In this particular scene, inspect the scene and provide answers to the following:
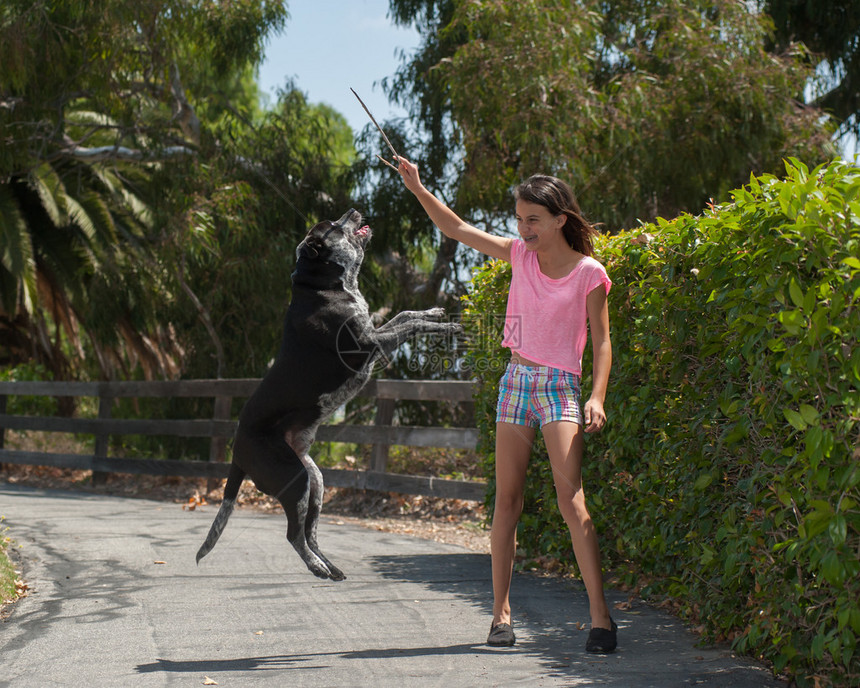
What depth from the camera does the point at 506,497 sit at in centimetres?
420

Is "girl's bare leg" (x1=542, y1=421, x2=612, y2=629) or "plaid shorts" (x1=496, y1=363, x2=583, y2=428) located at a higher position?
"plaid shorts" (x1=496, y1=363, x2=583, y2=428)

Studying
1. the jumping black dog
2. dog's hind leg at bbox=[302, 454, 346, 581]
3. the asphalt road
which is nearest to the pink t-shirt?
the jumping black dog

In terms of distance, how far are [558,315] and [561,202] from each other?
0.53m

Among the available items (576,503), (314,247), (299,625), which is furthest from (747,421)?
(299,625)

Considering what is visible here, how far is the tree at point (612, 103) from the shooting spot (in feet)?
34.9

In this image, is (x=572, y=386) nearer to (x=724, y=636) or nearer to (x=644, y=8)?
(x=724, y=636)

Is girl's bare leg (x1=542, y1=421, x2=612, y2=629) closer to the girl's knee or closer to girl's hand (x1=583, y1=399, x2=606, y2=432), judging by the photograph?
the girl's knee

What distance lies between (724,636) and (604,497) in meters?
1.32

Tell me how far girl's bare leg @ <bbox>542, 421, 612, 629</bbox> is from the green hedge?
0.50 metres

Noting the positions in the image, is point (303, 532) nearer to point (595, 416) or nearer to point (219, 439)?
point (595, 416)

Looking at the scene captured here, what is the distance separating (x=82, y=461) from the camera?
1234cm

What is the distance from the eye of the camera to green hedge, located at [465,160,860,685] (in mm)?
3002

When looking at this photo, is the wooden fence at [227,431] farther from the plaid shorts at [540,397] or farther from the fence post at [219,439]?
the plaid shorts at [540,397]

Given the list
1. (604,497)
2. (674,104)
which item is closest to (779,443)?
(604,497)
